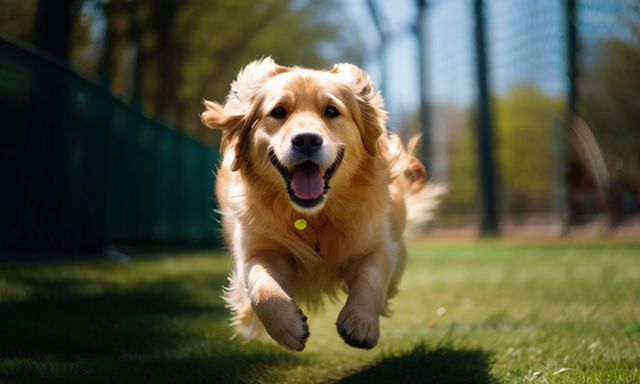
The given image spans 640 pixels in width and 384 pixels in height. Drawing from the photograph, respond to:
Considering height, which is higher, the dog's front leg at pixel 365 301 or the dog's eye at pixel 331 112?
the dog's eye at pixel 331 112

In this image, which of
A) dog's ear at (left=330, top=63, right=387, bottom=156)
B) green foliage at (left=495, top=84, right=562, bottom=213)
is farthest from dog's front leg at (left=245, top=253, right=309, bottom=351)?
green foliage at (left=495, top=84, right=562, bottom=213)

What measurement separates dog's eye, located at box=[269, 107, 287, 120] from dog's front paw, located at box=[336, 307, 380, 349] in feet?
3.61

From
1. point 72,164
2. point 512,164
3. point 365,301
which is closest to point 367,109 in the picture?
point 365,301

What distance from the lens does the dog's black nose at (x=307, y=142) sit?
9.80 ft

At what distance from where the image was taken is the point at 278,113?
131 inches

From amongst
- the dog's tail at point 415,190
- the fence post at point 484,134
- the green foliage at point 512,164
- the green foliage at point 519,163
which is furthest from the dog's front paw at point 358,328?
the green foliage at point 519,163

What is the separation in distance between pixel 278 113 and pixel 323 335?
182 cm

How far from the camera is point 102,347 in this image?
3.25m

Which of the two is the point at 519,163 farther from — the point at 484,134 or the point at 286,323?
the point at 286,323

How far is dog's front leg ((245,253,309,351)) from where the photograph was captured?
2729mm

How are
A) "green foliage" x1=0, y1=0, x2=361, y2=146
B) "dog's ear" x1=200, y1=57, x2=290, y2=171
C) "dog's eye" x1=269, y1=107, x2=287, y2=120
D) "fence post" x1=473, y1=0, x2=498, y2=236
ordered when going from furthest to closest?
"fence post" x1=473, y1=0, x2=498, y2=236 → "green foliage" x1=0, y1=0, x2=361, y2=146 → "dog's ear" x1=200, y1=57, x2=290, y2=171 → "dog's eye" x1=269, y1=107, x2=287, y2=120

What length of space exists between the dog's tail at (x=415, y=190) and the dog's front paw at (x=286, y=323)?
1.61m

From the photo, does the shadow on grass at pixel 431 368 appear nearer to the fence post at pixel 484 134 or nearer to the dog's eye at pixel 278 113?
the dog's eye at pixel 278 113

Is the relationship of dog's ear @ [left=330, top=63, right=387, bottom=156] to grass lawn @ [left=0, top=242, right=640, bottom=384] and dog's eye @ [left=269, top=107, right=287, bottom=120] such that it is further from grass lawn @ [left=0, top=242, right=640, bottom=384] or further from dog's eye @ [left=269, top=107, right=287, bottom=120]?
grass lawn @ [left=0, top=242, right=640, bottom=384]
